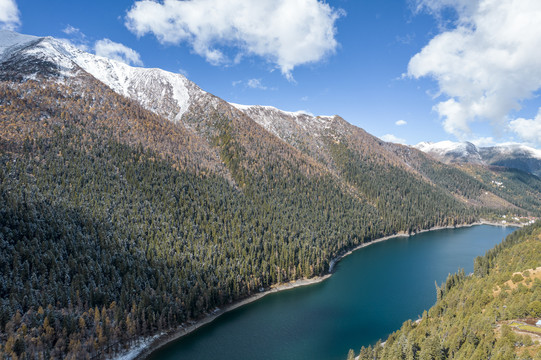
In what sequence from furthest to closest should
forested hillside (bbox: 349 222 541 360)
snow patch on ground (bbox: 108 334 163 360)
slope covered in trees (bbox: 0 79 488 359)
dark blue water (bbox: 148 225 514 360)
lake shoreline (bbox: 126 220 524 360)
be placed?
dark blue water (bbox: 148 225 514 360) → slope covered in trees (bbox: 0 79 488 359) → lake shoreline (bbox: 126 220 524 360) → snow patch on ground (bbox: 108 334 163 360) → forested hillside (bbox: 349 222 541 360)

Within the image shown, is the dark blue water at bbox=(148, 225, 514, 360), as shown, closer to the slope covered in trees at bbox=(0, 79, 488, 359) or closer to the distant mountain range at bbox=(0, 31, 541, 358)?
the distant mountain range at bbox=(0, 31, 541, 358)

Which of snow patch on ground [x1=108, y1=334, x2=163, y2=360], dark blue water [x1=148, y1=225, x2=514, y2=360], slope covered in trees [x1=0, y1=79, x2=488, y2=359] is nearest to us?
snow patch on ground [x1=108, y1=334, x2=163, y2=360]

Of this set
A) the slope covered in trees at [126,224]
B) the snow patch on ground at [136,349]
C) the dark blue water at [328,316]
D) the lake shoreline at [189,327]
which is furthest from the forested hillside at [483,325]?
the slope covered in trees at [126,224]

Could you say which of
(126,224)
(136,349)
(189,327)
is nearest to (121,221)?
(126,224)

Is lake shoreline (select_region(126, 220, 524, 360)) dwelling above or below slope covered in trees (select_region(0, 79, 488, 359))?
below

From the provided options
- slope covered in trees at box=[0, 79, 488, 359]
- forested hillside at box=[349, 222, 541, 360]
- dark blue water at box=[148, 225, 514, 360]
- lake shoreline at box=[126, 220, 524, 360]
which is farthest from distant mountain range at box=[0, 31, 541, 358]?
forested hillside at box=[349, 222, 541, 360]

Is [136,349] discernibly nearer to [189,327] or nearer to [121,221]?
[189,327]

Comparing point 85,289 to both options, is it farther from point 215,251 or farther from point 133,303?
point 215,251
